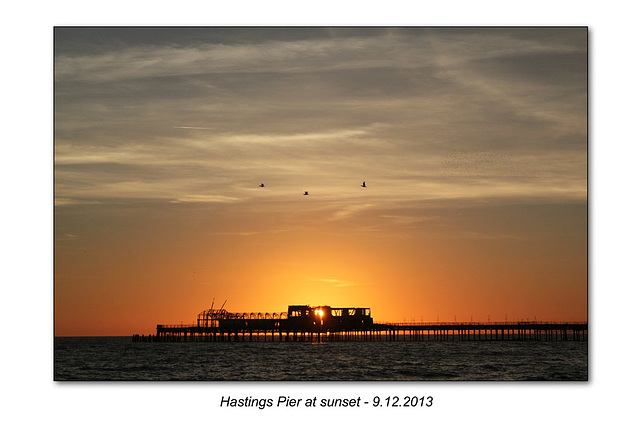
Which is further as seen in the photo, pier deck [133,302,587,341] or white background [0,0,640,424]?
pier deck [133,302,587,341]

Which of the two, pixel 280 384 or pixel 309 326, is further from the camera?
pixel 309 326

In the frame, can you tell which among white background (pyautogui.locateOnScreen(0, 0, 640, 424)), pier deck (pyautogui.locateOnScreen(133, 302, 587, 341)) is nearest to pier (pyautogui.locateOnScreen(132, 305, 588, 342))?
pier deck (pyautogui.locateOnScreen(133, 302, 587, 341))

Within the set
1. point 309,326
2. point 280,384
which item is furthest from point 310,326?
point 280,384

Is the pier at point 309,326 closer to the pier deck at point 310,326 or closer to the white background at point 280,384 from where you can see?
the pier deck at point 310,326

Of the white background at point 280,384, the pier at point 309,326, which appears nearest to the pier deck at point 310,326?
the pier at point 309,326

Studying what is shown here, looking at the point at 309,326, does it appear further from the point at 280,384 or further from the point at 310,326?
the point at 280,384

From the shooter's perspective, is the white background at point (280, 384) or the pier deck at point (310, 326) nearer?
the white background at point (280, 384)

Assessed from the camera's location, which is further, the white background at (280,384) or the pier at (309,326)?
the pier at (309,326)

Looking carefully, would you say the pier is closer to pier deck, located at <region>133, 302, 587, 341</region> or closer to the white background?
pier deck, located at <region>133, 302, 587, 341</region>
